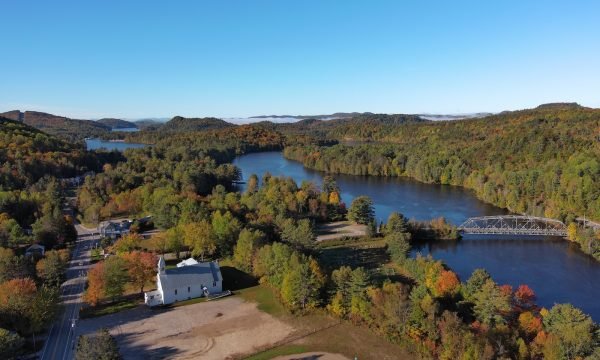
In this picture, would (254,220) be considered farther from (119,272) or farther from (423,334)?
(423,334)

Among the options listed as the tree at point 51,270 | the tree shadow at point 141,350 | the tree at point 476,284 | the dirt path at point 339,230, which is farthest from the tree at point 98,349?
the dirt path at point 339,230

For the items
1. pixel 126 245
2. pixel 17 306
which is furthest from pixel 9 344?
pixel 126 245

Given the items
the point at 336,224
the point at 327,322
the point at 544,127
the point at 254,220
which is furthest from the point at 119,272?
the point at 544,127

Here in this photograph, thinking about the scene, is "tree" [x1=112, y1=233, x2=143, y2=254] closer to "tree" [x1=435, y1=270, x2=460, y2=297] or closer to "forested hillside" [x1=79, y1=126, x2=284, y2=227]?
"forested hillside" [x1=79, y1=126, x2=284, y2=227]

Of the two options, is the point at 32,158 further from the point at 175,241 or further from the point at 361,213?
the point at 361,213

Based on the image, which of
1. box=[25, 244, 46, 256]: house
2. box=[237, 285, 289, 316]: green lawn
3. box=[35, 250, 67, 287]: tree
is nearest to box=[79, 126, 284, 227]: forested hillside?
box=[25, 244, 46, 256]: house
